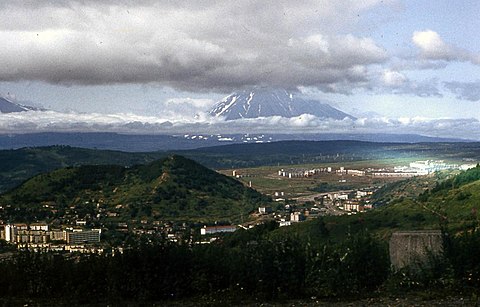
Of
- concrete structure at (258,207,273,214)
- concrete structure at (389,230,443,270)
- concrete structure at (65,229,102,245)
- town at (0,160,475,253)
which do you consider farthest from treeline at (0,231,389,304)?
concrete structure at (258,207,273,214)

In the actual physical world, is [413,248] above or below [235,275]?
above

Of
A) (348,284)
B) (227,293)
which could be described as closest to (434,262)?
(348,284)

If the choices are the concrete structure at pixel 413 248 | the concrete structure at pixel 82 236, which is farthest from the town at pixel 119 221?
the concrete structure at pixel 413 248

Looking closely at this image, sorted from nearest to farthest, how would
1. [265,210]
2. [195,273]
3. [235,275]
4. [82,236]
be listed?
[195,273] < [235,275] < [82,236] < [265,210]

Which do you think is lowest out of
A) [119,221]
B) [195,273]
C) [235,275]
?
[119,221]

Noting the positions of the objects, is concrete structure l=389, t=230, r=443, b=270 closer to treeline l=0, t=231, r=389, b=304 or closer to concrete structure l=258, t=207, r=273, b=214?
treeline l=0, t=231, r=389, b=304

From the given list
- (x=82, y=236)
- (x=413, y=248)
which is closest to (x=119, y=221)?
(x=82, y=236)

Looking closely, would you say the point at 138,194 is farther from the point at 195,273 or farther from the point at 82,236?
the point at 195,273
